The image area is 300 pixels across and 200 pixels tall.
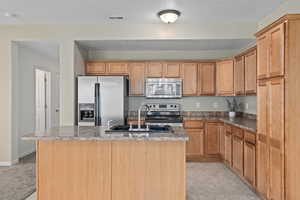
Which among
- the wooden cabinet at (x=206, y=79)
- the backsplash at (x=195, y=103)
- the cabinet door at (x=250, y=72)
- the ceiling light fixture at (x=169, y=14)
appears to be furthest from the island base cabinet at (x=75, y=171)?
the wooden cabinet at (x=206, y=79)

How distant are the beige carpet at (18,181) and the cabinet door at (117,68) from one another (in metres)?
2.53

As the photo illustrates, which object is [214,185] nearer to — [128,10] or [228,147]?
[228,147]

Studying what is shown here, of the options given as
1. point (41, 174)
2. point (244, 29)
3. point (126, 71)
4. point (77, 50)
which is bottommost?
point (41, 174)

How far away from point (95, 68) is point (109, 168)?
3.40 meters

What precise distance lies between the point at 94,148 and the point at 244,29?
3696 mm

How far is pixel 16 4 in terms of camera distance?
3.85 meters

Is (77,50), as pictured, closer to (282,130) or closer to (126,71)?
(126,71)

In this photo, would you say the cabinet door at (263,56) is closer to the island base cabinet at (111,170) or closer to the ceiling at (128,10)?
the ceiling at (128,10)

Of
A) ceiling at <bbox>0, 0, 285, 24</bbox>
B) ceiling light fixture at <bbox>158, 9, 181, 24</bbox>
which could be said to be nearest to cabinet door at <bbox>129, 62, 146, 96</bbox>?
ceiling at <bbox>0, 0, 285, 24</bbox>

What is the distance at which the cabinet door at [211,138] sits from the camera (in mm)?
5312

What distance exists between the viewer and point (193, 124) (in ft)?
17.5

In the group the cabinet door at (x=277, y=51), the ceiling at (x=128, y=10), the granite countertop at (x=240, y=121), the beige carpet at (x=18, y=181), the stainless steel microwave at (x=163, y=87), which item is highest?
the ceiling at (x=128, y=10)

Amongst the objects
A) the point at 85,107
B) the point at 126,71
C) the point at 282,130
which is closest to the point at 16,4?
the point at 85,107

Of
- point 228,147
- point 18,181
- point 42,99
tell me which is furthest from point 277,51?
point 42,99
